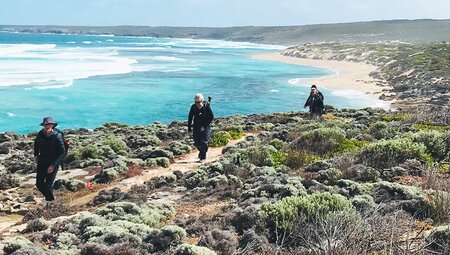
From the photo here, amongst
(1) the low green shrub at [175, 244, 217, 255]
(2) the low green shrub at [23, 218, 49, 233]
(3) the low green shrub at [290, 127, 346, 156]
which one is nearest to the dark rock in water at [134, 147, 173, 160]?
(3) the low green shrub at [290, 127, 346, 156]

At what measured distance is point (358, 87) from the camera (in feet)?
147

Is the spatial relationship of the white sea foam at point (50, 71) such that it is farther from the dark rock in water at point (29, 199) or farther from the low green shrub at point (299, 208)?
the low green shrub at point (299, 208)

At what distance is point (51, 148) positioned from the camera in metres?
8.45

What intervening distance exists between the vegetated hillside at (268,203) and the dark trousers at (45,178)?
381 mm

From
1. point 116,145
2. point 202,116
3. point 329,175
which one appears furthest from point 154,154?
point 329,175

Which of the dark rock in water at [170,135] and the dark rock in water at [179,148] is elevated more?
the dark rock in water at [179,148]

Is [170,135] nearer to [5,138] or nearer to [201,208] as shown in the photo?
[5,138]

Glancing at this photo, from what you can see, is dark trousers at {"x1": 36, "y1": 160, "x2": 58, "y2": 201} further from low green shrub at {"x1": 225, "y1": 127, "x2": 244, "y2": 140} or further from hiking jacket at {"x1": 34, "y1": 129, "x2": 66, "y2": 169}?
low green shrub at {"x1": 225, "y1": 127, "x2": 244, "y2": 140}

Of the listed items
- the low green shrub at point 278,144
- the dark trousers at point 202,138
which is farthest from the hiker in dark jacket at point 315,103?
the dark trousers at point 202,138

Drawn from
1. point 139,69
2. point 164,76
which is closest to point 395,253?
point 164,76

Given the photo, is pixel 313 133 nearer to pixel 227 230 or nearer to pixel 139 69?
pixel 227 230

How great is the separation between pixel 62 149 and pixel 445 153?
8048 mm

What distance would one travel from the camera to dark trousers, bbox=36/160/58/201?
8.59 m

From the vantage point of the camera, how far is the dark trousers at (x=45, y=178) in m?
8.59
